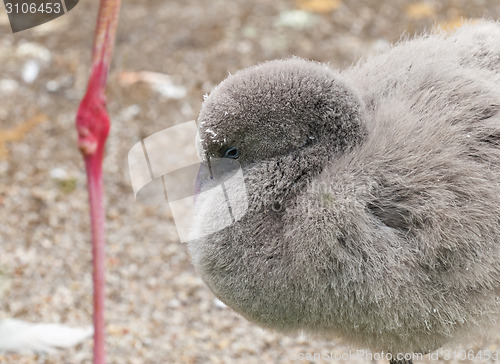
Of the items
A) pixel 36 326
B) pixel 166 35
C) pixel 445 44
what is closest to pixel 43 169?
pixel 166 35

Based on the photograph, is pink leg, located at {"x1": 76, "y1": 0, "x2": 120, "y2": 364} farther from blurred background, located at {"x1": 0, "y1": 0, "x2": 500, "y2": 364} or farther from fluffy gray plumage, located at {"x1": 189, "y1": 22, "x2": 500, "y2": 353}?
blurred background, located at {"x1": 0, "y1": 0, "x2": 500, "y2": 364}

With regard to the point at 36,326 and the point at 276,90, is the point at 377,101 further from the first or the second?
the point at 36,326

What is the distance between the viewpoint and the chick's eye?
1.62 meters

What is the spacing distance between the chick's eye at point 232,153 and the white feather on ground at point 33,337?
0.65 meters

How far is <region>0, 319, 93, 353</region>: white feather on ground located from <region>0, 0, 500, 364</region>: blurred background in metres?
0.46

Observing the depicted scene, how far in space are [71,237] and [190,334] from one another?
0.66 meters

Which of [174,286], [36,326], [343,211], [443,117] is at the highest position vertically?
[443,117]

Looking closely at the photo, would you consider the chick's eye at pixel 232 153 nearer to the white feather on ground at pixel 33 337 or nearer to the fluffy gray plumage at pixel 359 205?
the fluffy gray plumage at pixel 359 205

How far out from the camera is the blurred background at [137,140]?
243 cm

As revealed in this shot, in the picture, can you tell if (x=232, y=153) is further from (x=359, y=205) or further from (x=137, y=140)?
(x=137, y=140)

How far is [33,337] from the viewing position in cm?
178

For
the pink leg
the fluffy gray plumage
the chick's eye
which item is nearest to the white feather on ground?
the fluffy gray plumage

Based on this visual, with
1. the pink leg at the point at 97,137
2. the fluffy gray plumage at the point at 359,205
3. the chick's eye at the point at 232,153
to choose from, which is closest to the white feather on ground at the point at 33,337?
the fluffy gray plumage at the point at 359,205

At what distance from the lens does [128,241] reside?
9.09 feet
